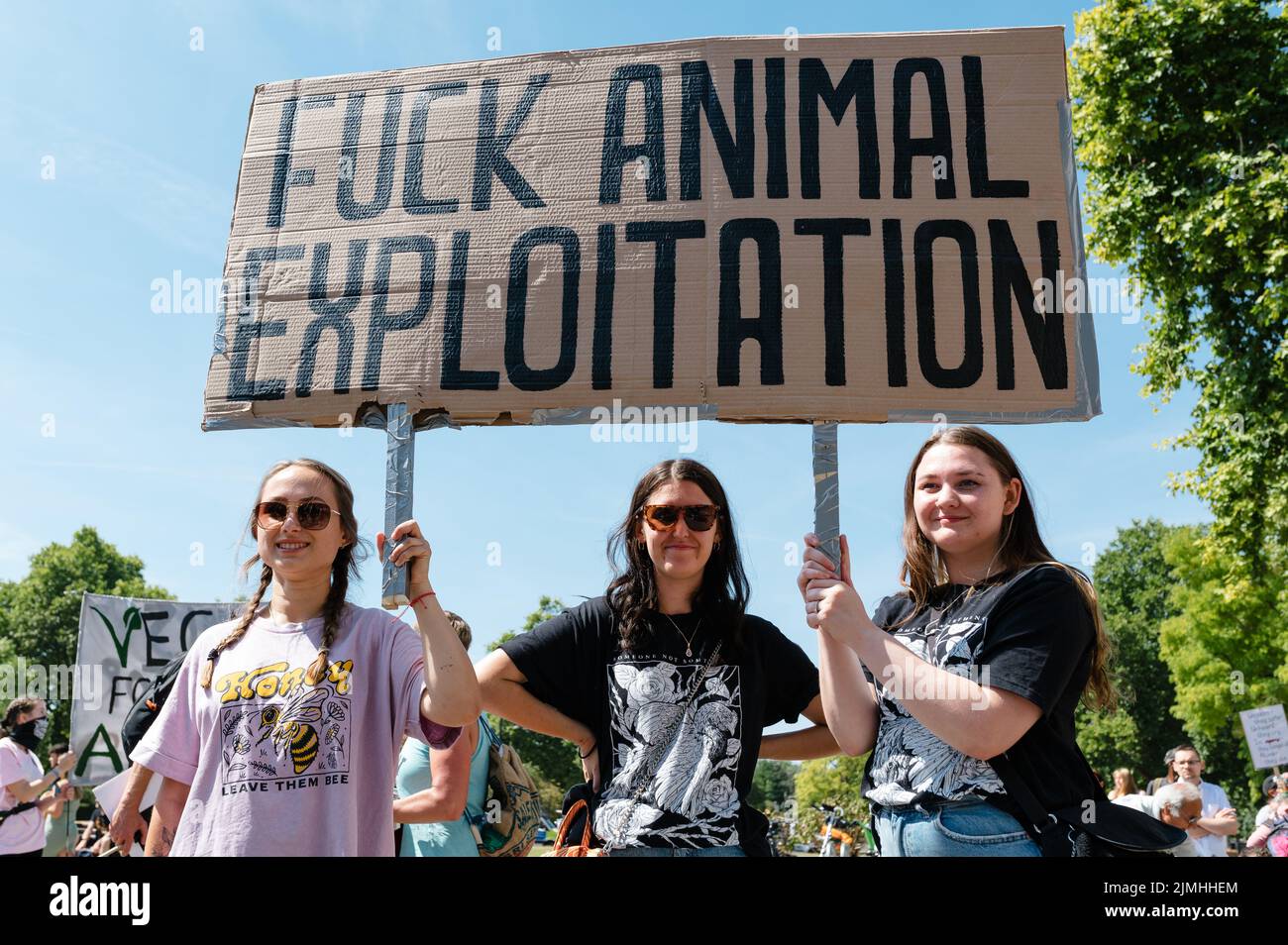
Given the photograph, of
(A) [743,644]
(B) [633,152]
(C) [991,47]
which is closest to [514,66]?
(B) [633,152]

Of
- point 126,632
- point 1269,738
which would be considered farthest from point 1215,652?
point 126,632

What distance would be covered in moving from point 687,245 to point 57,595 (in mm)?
47034

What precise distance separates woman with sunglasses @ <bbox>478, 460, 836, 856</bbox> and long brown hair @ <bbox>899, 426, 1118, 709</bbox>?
43 cm

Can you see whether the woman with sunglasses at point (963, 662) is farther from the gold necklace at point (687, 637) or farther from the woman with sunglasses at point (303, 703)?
the woman with sunglasses at point (303, 703)

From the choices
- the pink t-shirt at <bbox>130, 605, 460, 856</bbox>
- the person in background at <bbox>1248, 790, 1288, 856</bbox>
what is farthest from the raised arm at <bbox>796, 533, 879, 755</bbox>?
the person in background at <bbox>1248, 790, 1288, 856</bbox>

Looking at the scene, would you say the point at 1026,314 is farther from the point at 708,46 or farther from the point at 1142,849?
the point at 1142,849

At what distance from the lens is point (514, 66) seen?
3621 mm

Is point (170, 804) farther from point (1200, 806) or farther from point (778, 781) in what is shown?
point (778, 781)

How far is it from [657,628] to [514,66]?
86.7 inches

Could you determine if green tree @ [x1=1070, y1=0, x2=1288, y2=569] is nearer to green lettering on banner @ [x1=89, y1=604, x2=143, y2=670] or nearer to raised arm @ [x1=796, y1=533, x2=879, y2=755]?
raised arm @ [x1=796, y1=533, x2=879, y2=755]

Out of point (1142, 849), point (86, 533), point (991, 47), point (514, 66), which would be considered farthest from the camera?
point (86, 533)

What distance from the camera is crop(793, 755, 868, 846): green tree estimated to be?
50062mm


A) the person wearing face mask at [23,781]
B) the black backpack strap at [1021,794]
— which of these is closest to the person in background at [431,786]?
the black backpack strap at [1021,794]

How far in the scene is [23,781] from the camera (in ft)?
22.7
